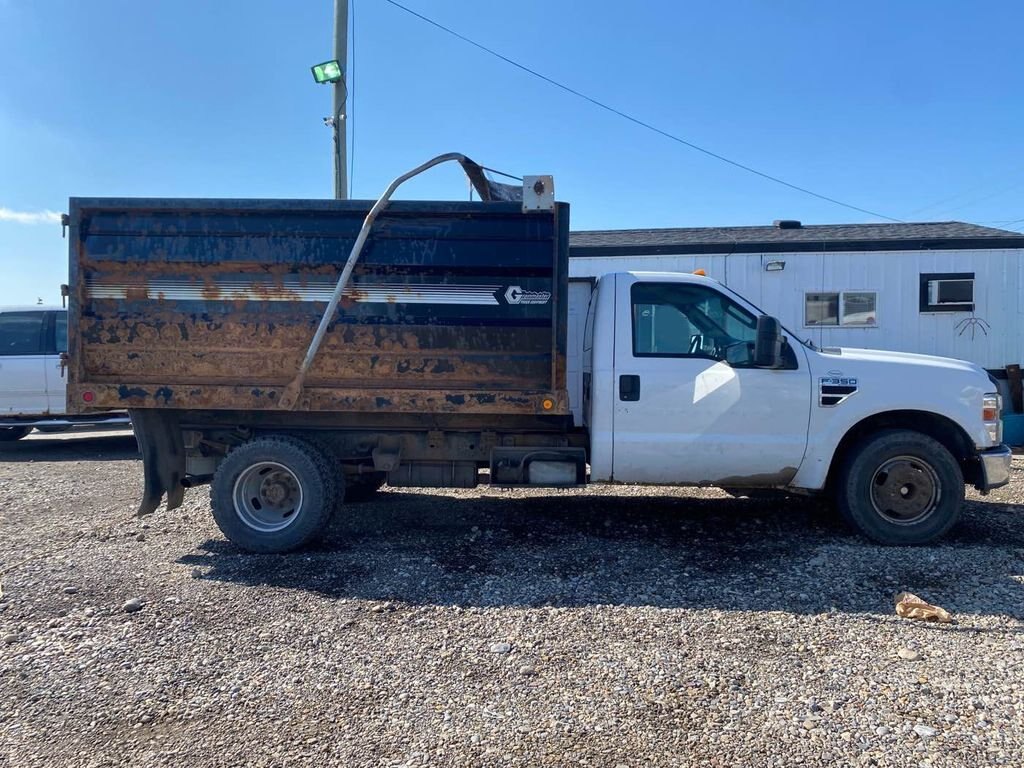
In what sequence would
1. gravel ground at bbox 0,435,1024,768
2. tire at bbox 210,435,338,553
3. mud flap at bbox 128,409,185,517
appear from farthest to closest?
1. mud flap at bbox 128,409,185,517
2. tire at bbox 210,435,338,553
3. gravel ground at bbox 0,435,1024,768

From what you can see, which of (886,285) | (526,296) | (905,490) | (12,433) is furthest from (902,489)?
(12,433)

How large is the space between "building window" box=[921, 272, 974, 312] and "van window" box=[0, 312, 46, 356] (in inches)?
501

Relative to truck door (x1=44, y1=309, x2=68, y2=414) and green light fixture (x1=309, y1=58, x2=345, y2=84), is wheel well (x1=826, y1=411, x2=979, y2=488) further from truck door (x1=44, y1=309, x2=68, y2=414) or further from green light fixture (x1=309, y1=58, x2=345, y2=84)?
truck door (x1=44, y1=309, x2=68, y2=414)

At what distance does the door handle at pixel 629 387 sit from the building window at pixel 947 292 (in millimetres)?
7140

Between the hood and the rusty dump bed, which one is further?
the hood

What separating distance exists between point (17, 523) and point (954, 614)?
7.29m

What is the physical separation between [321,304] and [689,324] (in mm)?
2766

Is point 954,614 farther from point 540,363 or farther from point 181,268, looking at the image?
point 181,268

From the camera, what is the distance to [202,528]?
19.9 ft

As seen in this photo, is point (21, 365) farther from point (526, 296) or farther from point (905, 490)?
point (905, 490)

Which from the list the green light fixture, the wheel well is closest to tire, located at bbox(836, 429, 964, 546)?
the wheel well

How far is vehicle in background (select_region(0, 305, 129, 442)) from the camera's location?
32.9ft

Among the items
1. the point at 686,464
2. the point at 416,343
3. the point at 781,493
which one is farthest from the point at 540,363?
the point at 781,493

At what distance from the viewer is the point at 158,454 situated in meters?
5.47
